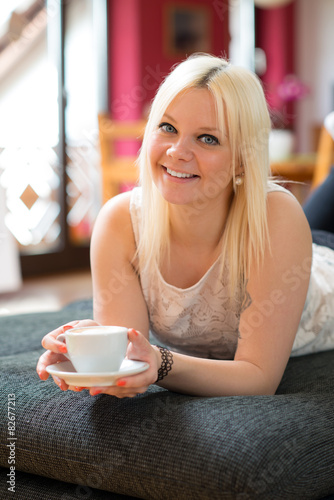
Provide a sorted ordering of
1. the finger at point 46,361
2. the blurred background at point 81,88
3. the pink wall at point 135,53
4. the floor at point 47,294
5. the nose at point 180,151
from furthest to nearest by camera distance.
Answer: the pink wall at point 135,53
the blurred background at point 81,88
the floor at point 47,294
the nose at point 180,151
the finger at point 46,361

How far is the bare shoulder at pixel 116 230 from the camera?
1368 millimetres

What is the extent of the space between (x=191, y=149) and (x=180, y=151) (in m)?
0.02

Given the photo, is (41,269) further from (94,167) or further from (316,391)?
(316,391)

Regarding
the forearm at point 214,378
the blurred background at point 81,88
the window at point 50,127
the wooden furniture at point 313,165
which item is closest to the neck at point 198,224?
the forearm at point 214,378

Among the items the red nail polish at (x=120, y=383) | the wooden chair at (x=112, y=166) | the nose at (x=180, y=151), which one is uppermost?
the nose at (x=180, y=151)

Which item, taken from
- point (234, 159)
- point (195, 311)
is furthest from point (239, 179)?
point (195, 311)

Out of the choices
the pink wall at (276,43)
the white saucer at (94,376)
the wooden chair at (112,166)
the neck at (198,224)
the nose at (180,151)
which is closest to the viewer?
the white saucer at (94,376)

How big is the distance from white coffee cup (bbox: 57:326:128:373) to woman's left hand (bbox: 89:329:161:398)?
0.02 m

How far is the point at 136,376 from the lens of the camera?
0.97 meters

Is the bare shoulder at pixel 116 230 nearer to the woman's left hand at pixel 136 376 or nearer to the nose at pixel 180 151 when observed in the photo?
the nose at pixel 180 151

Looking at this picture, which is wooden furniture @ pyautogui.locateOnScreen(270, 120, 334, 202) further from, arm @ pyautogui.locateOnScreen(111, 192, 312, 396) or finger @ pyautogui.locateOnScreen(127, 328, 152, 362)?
finger @ pyautogui.locateOnScreen(127, 328, 152, 362)

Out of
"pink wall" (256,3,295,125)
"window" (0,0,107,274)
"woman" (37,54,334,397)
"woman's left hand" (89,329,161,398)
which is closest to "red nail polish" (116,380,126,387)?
"woman's left hand" (89,329,161,398)

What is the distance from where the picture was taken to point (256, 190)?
4.18 ft

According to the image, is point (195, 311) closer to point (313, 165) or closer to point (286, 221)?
point (286, 221)
